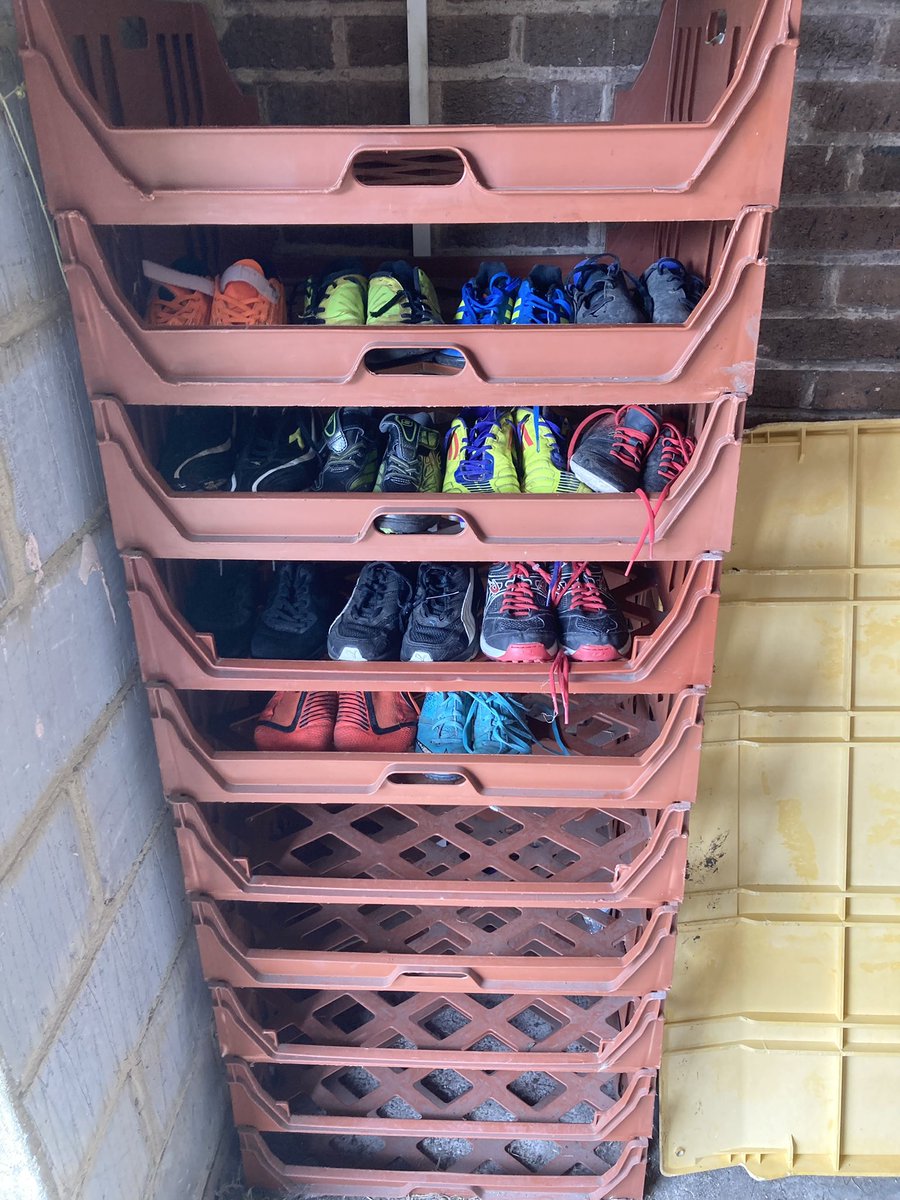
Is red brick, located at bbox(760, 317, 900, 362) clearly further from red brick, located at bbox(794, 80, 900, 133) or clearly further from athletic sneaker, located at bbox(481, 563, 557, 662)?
athletic sneaker, located at bbox(481, 563, 557, 662)

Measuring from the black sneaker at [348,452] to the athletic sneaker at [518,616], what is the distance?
202 millimetres

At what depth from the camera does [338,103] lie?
1.38 meters

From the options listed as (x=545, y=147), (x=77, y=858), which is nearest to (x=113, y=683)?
(x=77, y=858)

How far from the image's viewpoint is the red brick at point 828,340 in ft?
4.87

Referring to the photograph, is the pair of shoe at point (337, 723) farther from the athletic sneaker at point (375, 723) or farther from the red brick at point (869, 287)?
the red brick at point (869, 287)

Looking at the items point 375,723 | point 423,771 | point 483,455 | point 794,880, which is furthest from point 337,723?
point 794,880

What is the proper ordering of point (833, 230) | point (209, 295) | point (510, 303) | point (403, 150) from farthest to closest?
point (833, 230)
point (510, 303)
point (209, 295)
point (403, 150)

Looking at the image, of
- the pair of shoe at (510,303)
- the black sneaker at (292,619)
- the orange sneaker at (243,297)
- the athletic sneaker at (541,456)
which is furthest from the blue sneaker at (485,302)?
the black sneaker at (292,619)

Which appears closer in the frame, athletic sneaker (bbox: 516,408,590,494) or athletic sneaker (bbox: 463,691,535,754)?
athletic sneaker (bbox: 516,408,590,494)

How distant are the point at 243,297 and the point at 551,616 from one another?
0.52 meters

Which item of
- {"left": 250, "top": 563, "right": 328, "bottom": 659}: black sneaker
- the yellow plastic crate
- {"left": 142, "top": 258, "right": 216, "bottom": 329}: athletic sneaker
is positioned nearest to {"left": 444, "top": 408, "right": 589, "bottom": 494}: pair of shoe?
{"left": 250, "top": 563, "right": 328, "bottom": 659}: black sneaker

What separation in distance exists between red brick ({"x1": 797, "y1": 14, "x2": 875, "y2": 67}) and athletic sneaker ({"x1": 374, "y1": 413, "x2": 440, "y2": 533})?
760mm

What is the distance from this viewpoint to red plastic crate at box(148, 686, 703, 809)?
3.73ft

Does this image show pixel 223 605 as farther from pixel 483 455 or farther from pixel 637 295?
pixel 637 295
